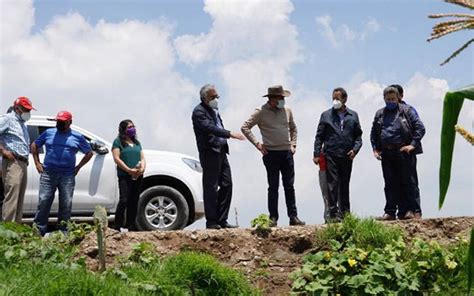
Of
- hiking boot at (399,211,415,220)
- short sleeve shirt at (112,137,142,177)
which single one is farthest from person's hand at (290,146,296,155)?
short sleeve shirt at (112,137,142,177)

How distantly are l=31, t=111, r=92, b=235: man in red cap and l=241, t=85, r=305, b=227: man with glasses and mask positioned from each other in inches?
77.8

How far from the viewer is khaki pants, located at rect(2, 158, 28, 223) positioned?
9336 mm

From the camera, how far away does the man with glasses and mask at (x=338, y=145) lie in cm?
921

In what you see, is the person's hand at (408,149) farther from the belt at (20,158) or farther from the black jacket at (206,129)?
the belt at (20,158)

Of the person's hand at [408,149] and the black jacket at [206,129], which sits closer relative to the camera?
the black jacket at [206,129]

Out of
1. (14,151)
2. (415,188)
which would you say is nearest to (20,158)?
(14,151)

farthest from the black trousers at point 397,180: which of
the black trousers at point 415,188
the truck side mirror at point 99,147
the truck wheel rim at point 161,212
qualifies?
the truck side mirror at point 99,147

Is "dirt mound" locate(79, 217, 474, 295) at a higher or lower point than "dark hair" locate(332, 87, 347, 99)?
lower

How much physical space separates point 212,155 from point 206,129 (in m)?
0.31

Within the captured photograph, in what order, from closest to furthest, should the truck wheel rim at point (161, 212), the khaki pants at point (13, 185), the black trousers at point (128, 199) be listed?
the khaki pants at point (13, 185), the black trousers at point (128, 199), the truck wheel rim at point (161, 212)

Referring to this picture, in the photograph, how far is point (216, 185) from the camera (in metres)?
8.85

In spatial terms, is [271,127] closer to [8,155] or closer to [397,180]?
[397,180]

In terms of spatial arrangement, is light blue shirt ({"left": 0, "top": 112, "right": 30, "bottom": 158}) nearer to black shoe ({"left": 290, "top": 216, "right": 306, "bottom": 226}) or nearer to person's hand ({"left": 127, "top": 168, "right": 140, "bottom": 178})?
person's hand ({"left": 127, "top": 168, "right": 140, "bottom": 178})

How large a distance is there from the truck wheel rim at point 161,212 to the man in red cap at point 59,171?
1.61 m
